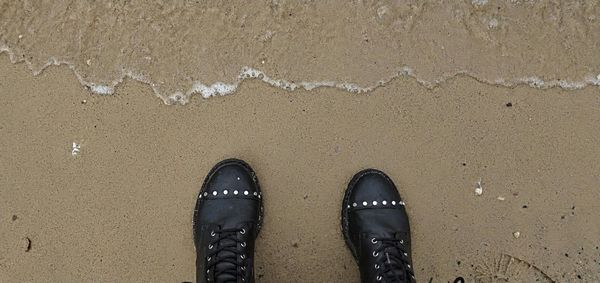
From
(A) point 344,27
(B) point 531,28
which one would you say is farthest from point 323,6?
(B) point 531,28

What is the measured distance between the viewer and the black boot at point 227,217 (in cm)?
197

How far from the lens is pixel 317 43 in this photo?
201 centimetres

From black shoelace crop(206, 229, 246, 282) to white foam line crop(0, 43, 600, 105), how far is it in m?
0.45

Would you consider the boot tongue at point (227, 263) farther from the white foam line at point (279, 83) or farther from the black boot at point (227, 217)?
the white foam line at point (279, 83)

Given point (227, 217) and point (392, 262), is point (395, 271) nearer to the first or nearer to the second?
point (392, 262)

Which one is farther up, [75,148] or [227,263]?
[75,148]

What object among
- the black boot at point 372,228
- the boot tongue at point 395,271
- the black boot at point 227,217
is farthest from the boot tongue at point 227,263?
the boot tongue at point 395,271

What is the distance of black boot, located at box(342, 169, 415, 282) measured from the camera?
199cm

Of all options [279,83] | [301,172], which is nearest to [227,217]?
[301,172]

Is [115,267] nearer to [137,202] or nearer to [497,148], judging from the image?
[137,202]

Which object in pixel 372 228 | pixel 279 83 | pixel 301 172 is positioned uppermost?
pixel 279 83

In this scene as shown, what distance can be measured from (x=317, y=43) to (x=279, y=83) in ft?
0.57

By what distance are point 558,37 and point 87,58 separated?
149 centimetres

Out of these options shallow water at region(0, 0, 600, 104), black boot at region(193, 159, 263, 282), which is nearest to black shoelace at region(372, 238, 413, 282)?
black boot at region(193, 159, 263, 282)
